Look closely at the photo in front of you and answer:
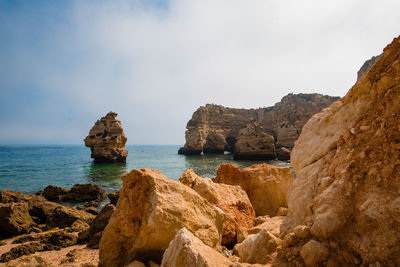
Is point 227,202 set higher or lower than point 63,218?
higher

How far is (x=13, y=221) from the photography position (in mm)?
7320

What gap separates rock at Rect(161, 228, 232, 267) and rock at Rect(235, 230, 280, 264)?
0.92 feet

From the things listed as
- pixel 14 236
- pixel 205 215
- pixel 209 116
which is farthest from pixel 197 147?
pixel 205 215

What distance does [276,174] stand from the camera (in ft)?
21.8

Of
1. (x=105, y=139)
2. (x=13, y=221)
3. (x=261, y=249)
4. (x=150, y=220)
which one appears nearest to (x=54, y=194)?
Answer: (x=13, y=221)

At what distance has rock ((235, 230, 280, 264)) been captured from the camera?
215 centimetres

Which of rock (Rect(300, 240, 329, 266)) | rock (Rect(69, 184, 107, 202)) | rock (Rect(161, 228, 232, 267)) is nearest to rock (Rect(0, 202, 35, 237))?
rock (Rect(69, 184, 107, 202))

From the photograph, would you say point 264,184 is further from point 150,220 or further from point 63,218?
point 63,218

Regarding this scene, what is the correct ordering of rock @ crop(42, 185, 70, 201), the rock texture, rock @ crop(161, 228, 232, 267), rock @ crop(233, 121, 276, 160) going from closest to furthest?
the rock texture < rock @ crop(161, 228, 232, 267) < rock @ crop(42, 185, 70, 201) < rock @ crop(233, 121, 276, 160)

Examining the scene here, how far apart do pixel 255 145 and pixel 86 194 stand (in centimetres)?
2918

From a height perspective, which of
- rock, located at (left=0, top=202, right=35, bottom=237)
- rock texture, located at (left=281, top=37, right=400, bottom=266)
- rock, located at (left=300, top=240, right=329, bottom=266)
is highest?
rock texture, located at (left=281, top=37, right=400, bottom=266)

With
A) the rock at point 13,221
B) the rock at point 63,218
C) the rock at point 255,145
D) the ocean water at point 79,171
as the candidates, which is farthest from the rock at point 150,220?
the rock at point 255,145

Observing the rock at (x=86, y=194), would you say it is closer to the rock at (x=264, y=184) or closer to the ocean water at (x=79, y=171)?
the ocean water at (x=79, y=171)

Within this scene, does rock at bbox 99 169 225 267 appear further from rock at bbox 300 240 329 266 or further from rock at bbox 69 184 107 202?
rock at bbox 69 184 107 202
